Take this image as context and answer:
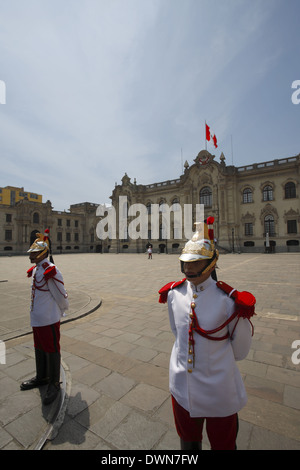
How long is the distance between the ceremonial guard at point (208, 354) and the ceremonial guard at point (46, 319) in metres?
1.74

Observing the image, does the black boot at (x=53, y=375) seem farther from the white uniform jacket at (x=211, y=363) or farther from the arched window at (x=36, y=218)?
the arched window at (x=36, y=218)

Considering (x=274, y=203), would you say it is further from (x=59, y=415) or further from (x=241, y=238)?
(x=59, y=415)

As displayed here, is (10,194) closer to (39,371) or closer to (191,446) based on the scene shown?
(39,371)

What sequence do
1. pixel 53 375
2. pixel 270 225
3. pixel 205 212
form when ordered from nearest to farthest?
pixel 53 375 → pixel 270 225 → pixel 205 212

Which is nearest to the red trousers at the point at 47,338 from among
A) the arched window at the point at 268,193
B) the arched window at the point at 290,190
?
the arched window at the point at 290,190

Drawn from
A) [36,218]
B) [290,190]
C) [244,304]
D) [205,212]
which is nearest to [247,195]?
[290,190]

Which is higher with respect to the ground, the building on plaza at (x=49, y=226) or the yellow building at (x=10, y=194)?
the yellow building at (x=10, y=194)

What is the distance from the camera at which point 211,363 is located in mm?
1526

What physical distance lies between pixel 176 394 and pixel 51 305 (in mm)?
1875

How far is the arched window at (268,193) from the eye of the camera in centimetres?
3219

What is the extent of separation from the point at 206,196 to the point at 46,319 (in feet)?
118

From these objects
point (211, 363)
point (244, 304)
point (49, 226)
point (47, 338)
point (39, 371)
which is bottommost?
point (39, 371)

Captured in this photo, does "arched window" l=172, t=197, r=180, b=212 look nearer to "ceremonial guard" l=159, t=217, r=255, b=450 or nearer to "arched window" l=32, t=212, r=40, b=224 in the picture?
"arched window" l=32, t=212, r=40, b=224
